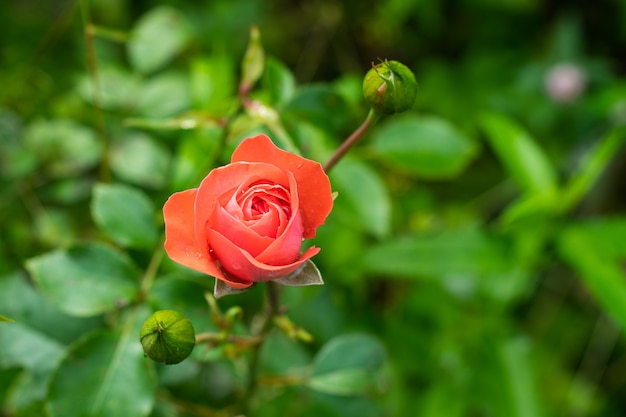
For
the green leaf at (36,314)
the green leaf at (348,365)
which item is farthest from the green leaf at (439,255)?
the green leaf at (36,314)

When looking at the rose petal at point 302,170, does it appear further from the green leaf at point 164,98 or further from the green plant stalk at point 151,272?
the green leaf at point 164,98

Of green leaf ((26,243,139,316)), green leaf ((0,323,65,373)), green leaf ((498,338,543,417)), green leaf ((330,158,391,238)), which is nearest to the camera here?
green leaf ((26,243,139,316))

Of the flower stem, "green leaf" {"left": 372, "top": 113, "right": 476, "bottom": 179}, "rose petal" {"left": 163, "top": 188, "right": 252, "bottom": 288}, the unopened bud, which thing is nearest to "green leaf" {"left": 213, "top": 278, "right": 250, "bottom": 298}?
"rose petal" {"left": 163, "top": 188, "right": 252, "bottom": 288}

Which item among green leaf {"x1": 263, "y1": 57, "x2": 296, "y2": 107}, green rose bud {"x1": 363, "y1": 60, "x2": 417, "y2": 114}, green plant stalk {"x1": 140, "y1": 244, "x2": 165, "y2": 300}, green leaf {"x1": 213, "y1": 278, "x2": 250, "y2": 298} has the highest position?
green rose bud {"x1": 363, "y1": 60, "x2": 417, "y2": 114}

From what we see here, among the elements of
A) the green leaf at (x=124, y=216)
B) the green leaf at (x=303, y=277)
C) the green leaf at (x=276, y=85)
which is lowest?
the green leaf at (x=124, y=216)

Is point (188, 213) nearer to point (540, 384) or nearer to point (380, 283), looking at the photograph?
point (380, 283)

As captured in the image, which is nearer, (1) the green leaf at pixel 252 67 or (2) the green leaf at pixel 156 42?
(1) the green leaf at pixel 252 67

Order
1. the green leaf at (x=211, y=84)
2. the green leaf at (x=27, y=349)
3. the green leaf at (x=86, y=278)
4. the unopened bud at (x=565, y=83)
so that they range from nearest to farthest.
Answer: the green leaf at (x=86, y=278) < the green leaf at (x=27, y=349) < the green leaf at (x=211, y=84) < the unopened bud at (x=565, y=83)

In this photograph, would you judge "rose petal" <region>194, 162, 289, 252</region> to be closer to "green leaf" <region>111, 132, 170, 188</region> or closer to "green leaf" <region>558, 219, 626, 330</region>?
"green leaf" <region>111, 132, 170, 188</region>
